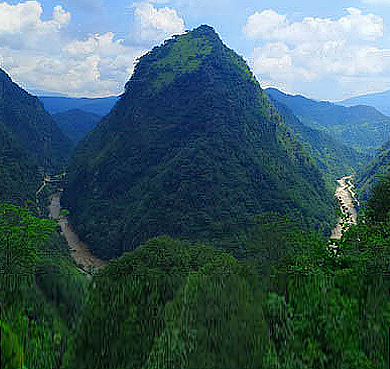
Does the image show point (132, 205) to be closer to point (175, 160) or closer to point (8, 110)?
point (175, 160)

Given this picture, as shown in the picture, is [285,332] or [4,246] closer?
[285,332]

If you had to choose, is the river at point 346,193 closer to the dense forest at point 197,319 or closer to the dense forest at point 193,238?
the dense forest at point 193,238

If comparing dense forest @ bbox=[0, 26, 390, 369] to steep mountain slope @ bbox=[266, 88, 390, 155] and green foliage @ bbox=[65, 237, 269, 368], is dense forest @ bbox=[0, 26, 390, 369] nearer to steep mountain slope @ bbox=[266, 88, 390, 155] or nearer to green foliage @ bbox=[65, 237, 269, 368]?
green foliage @ bbox=[65, 237, 269, 368]

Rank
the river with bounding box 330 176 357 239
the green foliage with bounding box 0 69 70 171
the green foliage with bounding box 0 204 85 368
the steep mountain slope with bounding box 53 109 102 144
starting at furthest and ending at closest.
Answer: the steep mountain slope with bounding box 53 109 102 144
the green foliage with bounding box 0 69 70 171
the river with bounding box 330 176 357 239
the green foliage with bounding box 0 204 85 368

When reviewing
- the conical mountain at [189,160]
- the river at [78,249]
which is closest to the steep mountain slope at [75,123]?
the conical mountain at [189,160]

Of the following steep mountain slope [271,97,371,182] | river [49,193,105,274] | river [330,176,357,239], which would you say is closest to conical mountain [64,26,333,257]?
river [49,193,105,274]

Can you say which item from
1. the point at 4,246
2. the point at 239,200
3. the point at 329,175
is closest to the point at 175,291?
the point at 4,246
